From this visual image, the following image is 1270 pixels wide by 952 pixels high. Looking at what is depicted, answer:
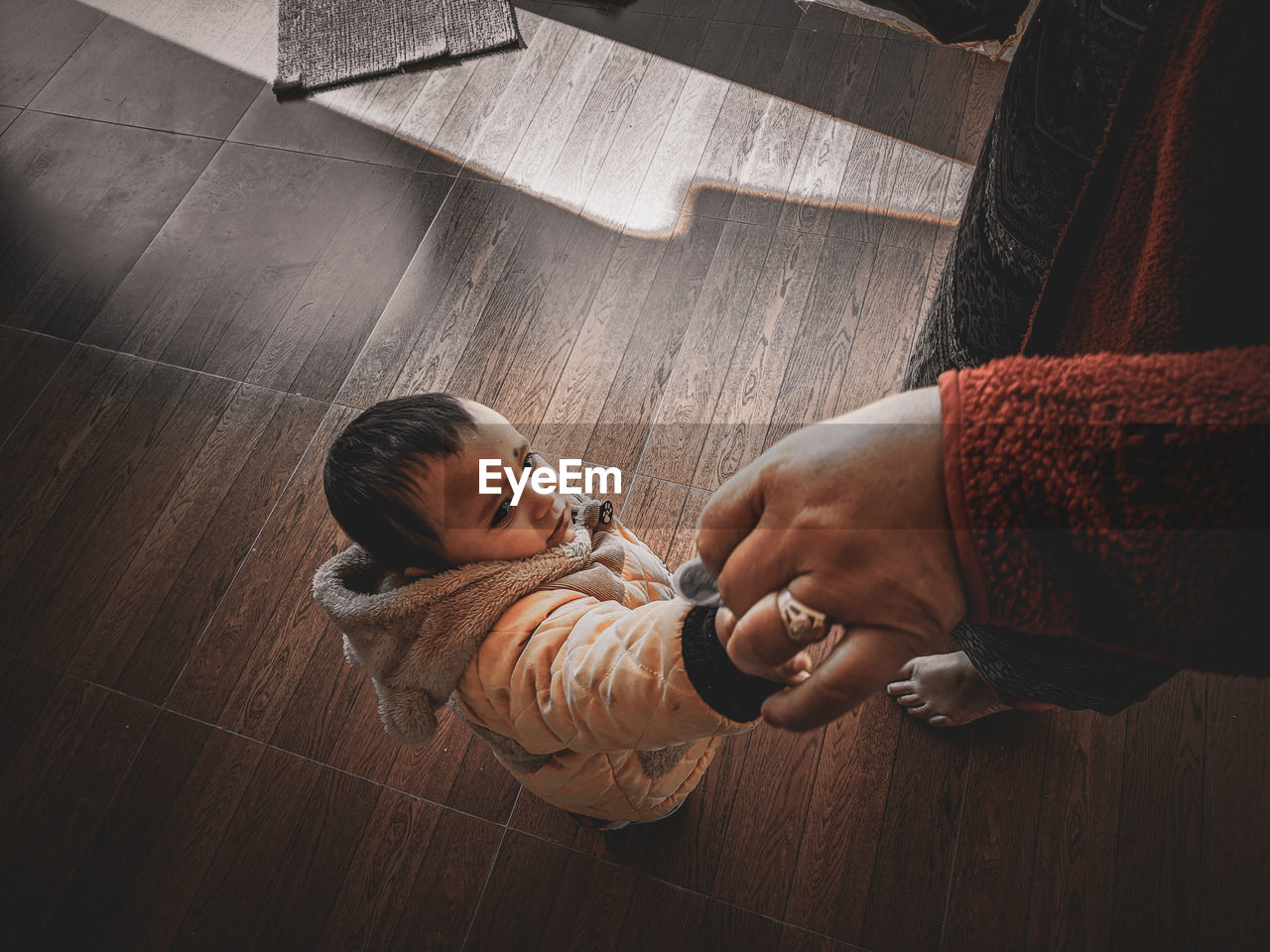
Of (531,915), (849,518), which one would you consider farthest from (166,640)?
(849,518)

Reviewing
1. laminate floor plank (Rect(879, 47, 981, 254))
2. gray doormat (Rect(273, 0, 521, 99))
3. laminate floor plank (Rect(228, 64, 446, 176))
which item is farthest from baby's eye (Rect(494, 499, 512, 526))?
gray doormat (Rect(273, 0, 521, 99))

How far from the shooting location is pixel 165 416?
1.69m

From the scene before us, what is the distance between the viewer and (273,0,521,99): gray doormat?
2.06m

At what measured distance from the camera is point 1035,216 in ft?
1.94

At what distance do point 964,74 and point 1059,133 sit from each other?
5.12 feet

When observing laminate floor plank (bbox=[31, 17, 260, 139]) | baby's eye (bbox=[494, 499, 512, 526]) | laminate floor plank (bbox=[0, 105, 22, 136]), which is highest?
baby's eye (bbox=[494, 499, 512, 526])

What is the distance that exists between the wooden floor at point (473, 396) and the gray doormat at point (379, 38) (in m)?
0.07

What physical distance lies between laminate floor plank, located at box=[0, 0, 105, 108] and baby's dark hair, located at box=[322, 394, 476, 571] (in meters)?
2.27

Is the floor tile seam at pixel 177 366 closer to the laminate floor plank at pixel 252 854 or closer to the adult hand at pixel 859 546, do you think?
the laminate floor plank at pixel 252 854

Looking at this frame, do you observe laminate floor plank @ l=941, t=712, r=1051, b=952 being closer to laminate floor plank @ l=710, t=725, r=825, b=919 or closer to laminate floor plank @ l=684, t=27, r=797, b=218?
laminate floor plank @ l=710, t=725, r=825, b=919

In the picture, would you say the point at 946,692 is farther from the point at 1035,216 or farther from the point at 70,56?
the point at 70,56

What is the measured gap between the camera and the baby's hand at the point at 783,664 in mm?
473

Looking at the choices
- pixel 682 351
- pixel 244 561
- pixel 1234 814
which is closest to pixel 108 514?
pixel 244 561

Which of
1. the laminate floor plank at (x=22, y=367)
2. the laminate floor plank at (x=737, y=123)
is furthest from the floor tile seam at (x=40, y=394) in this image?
the laminate floor plank at (x=737, y=123)
